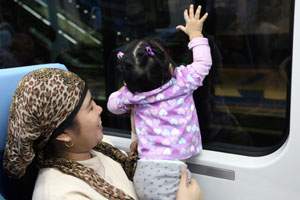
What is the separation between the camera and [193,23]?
1.84 metres

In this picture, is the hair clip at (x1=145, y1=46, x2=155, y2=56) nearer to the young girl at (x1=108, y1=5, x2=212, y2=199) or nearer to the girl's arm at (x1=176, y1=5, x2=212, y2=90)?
the young girl at (x1=108, y1=5, x2=212, y2=199)

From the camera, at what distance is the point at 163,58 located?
176 centimetres

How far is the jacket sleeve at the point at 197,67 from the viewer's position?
5.85 feet

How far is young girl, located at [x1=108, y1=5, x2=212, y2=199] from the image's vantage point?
1748 millimetres

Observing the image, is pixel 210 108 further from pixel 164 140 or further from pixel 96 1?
pixel 96 1

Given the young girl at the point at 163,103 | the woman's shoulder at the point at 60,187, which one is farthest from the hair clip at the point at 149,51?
the woman's shoulder at the point at 60,187

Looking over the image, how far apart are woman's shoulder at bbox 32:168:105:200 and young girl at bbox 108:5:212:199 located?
343 millimetres

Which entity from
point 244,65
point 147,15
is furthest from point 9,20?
point 244,65

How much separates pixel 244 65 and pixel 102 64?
89cm

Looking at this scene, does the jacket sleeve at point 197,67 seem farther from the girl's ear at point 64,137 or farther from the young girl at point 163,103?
the girl's ear at point 64,137

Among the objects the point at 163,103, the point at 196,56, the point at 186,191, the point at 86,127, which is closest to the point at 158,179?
the point at 186,191

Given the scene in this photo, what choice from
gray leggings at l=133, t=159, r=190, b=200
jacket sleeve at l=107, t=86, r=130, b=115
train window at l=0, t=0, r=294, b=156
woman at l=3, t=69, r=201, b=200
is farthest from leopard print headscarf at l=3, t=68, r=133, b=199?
train window at l=0, t=0, r=294, b=156

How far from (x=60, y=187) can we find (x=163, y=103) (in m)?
0.56

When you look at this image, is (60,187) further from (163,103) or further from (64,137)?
(163,103)
